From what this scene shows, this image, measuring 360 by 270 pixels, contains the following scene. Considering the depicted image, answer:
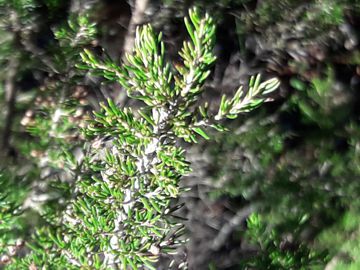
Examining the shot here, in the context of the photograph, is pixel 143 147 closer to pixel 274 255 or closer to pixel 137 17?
pixel 274 255

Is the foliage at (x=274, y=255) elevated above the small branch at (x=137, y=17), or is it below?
below

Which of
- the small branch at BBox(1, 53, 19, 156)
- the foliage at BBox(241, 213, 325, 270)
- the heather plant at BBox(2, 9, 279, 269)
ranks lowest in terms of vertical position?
the small branch at BBox(1, 53, 19, 156)

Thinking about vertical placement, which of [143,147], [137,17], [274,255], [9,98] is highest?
[143,147]

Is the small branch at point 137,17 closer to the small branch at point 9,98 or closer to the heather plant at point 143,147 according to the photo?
the small branch at point 9,98

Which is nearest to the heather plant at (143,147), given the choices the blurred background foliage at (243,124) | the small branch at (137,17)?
the blurred background foliage at (243,124)

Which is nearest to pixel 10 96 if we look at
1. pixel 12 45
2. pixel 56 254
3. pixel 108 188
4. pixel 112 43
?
pixel 12 45

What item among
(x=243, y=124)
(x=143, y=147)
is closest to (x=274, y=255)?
(x=143, y=147)

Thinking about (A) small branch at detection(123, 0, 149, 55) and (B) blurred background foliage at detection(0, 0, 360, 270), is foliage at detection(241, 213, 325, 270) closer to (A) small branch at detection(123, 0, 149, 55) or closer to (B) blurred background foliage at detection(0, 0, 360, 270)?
(B) blurred background foliage at detection(0, 0, 360, 270)

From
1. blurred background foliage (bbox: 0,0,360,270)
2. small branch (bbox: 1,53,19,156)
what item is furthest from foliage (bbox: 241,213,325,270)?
small branch (bbox: 1,53,19,156)

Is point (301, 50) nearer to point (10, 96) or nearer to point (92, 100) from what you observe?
point (92, 100)
